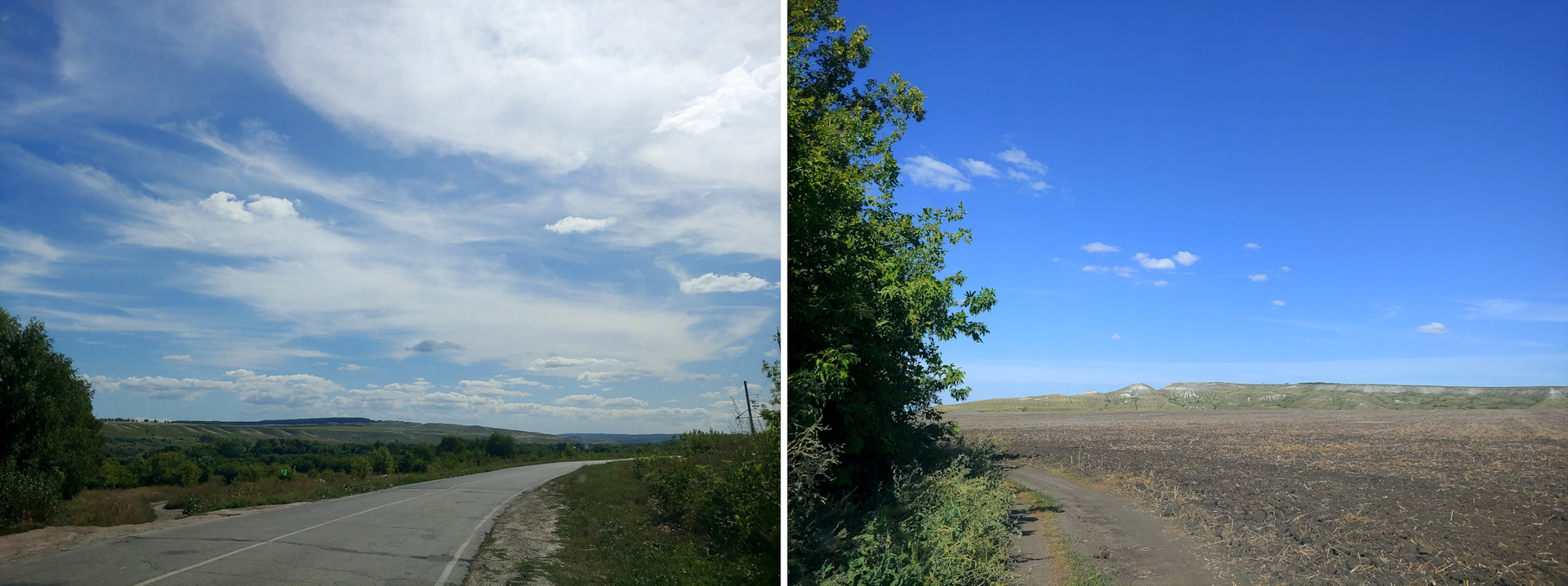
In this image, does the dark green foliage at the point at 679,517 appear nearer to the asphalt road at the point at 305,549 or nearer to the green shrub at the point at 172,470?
the asphalt road at the point at 305,549

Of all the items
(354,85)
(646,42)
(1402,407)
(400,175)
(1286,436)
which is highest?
(646,42)

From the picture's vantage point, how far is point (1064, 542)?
7.26 m

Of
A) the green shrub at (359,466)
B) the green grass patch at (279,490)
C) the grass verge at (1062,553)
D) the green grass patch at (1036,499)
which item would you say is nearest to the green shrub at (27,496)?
the green grass patch at (279,490)

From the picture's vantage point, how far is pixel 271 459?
2064mm

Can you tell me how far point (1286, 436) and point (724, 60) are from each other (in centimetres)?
1133

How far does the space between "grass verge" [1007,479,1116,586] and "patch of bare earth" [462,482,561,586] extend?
4.81 metres

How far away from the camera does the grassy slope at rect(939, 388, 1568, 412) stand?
17.2 feet

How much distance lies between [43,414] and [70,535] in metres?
0.32

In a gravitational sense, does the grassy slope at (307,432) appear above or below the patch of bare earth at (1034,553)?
above

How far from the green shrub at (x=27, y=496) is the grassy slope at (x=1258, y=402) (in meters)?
7.19

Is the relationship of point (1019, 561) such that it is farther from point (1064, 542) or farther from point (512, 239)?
point (512, 239)

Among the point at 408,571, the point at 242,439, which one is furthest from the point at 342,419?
the point at 408,571

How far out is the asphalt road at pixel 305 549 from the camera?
5.33 feet

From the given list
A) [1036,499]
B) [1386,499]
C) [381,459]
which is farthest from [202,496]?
[1036,499]
